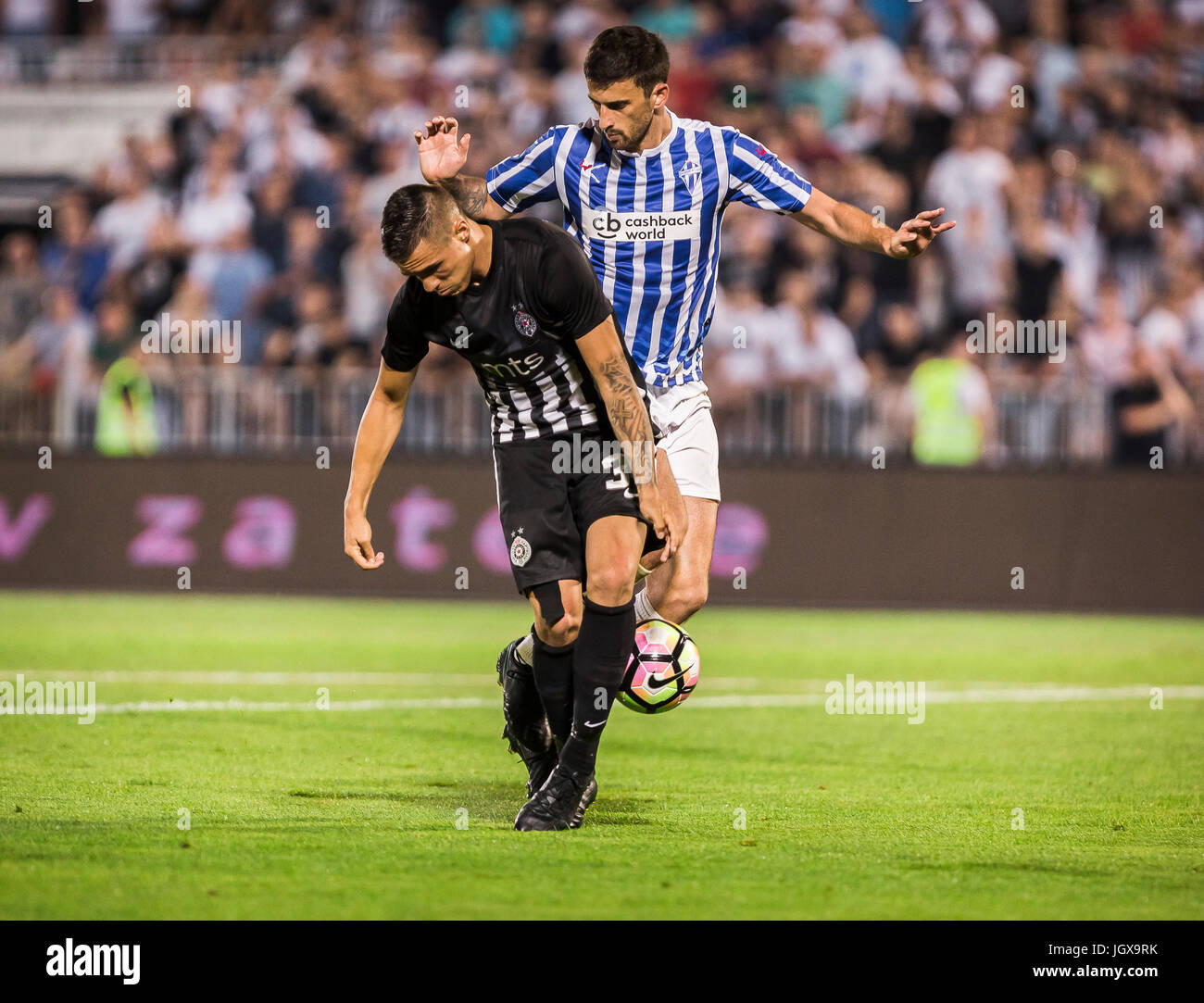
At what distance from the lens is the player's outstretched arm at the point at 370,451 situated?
667cm

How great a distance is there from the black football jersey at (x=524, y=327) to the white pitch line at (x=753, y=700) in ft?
11.3

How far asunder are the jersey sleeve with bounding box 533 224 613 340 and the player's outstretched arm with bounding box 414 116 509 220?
37 cm

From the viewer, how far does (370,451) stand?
6719mm

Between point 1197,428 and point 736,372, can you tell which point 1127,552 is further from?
point 736,372

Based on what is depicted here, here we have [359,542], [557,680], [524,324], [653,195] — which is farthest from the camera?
[653,195]

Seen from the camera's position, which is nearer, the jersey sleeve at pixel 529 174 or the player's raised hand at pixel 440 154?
the player's raised hand at pixel 440 154

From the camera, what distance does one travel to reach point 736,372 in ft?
51.9

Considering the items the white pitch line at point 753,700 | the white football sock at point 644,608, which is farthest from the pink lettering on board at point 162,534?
the white football sock at point 644,608

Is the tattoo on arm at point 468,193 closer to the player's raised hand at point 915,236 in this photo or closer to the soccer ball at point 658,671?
the player's raised hand at point 915,236

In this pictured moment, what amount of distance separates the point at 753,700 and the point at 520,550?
13.4 ft

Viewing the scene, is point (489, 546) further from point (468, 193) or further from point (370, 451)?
point (468, 193)

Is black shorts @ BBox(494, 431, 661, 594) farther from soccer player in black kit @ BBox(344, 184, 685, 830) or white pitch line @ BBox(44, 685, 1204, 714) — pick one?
white pitch line @ BBox(44, 685, 1204, 714)

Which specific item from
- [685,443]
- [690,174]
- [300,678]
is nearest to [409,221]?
[690,174]
